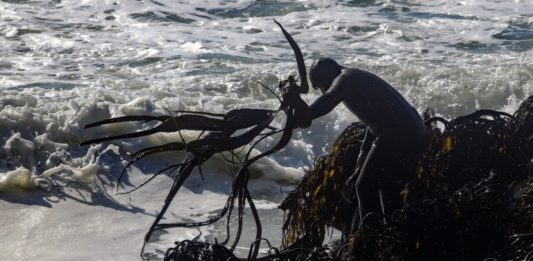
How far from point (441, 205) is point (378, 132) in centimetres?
54

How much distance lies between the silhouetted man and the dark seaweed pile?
4.2 inches

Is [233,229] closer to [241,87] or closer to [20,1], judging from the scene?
[241,87]

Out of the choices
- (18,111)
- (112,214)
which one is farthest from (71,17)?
(112,214)

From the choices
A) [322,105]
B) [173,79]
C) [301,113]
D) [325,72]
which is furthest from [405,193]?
[173,79]

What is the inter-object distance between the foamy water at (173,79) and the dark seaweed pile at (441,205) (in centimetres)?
120

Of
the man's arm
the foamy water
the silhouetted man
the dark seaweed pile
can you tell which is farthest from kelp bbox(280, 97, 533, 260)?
the foamy water

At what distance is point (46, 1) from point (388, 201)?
1425cm

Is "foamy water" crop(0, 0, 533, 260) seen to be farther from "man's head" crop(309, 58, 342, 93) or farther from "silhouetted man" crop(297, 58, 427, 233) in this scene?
"man's head" crop(309, 58, 342, 93)

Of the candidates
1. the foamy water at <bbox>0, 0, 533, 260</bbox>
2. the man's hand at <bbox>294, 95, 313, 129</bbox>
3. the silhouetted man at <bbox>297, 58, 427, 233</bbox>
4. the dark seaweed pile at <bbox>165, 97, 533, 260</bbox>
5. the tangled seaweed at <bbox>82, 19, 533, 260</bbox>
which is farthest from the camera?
the foamy water at <bbox>0, 0, 533, 260</bbox>

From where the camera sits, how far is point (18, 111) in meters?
9.62

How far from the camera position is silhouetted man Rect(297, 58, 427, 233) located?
484 centimetres

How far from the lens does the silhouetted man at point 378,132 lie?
4844mm

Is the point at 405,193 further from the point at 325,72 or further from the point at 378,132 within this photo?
the point at 325,72

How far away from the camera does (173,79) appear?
13398 millimetres
